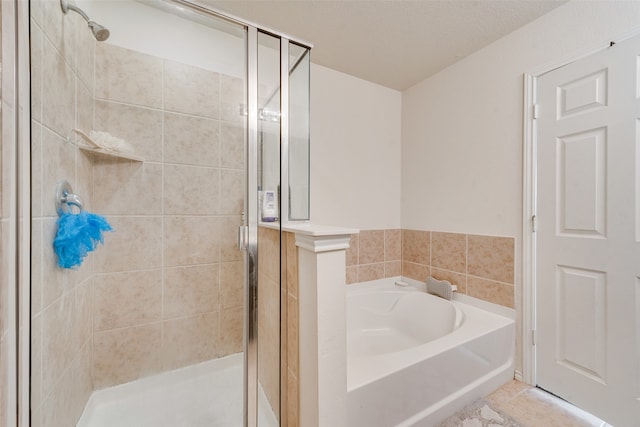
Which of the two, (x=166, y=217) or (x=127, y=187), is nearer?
(x=127, y=187)

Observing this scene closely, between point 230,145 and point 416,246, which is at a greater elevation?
point 230,145

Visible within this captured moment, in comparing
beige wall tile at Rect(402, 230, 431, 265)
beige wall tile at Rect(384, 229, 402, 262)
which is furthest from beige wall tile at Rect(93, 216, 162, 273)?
beige wall tile at Rect(402, 230, 431, 265)

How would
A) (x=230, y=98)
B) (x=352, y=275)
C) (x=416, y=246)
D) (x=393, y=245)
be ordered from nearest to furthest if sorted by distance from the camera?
(x=230, y=98) → (x=352, y=275) → (x=416, y=246) → (x=393, y=245)

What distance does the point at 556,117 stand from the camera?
1352mm

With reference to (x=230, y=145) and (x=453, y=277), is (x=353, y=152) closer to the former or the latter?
(x=230, y=145)

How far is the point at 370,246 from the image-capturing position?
2109mm

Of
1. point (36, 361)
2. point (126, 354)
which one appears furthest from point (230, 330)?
point (36, 361)

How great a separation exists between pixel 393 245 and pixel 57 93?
2.20m

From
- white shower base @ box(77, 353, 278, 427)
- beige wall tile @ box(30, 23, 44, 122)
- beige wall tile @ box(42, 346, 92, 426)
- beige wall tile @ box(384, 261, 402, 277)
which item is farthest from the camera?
beige wall tile @ box(384, 261, 402, 277)

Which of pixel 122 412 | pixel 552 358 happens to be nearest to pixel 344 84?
pixel 552 358

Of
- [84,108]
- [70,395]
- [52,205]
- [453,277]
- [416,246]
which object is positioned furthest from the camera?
[416,246]

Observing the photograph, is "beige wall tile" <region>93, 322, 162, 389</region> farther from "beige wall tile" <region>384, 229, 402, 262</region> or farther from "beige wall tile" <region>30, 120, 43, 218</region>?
"beige wall tile" <region>384, 229, 402, 262</region>

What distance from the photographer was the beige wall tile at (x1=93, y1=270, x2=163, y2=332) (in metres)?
1.29

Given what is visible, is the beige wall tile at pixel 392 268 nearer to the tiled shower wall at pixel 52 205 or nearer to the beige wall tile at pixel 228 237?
the beige wall tile at pixel 228 237
